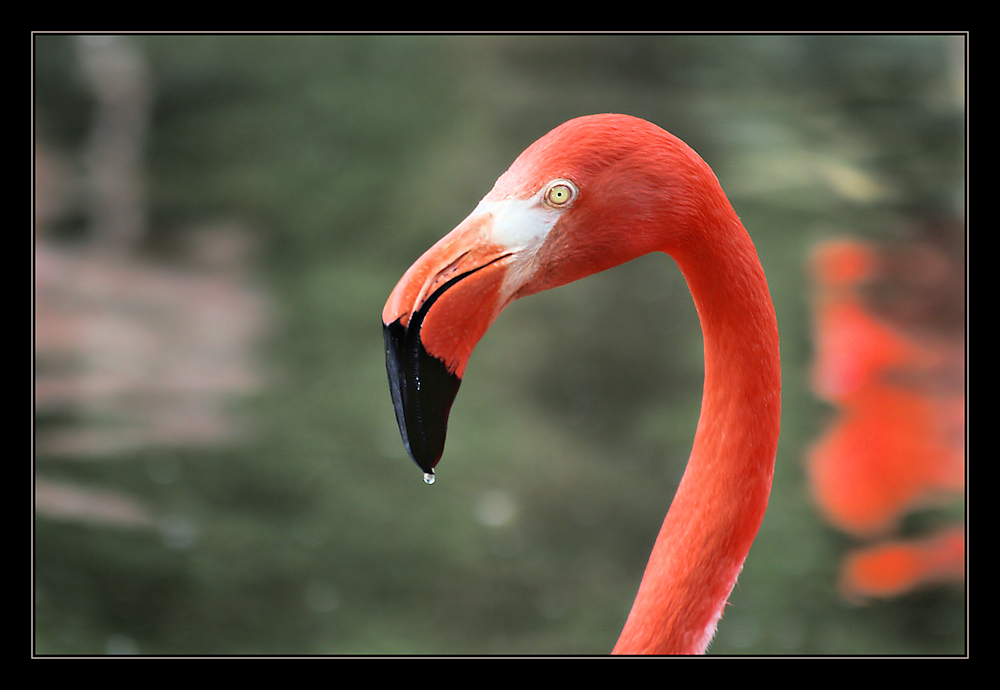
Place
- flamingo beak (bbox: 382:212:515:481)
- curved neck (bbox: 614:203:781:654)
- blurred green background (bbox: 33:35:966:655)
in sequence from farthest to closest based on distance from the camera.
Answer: blurred green background (bbox: 33:35:966:655) → curved neck (bbox: 614:203:781:654) → flamingo beak (bbox: 382:212:515:481)

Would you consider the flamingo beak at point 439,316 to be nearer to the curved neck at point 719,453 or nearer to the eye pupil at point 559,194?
the eye pupil at point 559,194

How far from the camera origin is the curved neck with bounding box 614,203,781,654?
1130 mm

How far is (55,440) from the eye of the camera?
3.08 metres

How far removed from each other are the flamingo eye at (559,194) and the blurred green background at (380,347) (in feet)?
6.09

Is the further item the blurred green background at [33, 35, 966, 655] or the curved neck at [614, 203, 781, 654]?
Result: the blurred green background at [33, 35, 966, 655]

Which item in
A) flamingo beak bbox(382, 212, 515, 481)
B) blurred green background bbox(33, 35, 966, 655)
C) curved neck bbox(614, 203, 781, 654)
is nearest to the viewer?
flamingo beak bbox(382, 212, 515, 481)

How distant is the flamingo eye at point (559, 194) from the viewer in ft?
3.34

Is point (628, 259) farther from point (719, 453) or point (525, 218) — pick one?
point (719, 453)

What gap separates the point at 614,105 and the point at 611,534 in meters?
1.69

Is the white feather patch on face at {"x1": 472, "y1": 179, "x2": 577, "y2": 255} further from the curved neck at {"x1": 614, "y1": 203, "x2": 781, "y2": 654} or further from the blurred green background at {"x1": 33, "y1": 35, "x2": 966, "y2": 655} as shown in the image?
the blurred green background at {"x1": 33, "y1": 35, "x2": 966, "y2": 655}

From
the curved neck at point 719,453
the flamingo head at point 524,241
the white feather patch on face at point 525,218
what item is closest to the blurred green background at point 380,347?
the curved neck at point 719,453

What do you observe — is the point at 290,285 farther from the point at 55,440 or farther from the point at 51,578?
the point at 51,578

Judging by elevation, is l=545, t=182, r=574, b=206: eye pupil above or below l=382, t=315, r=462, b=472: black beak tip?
above

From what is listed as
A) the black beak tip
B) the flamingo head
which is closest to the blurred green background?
the flamingo head
